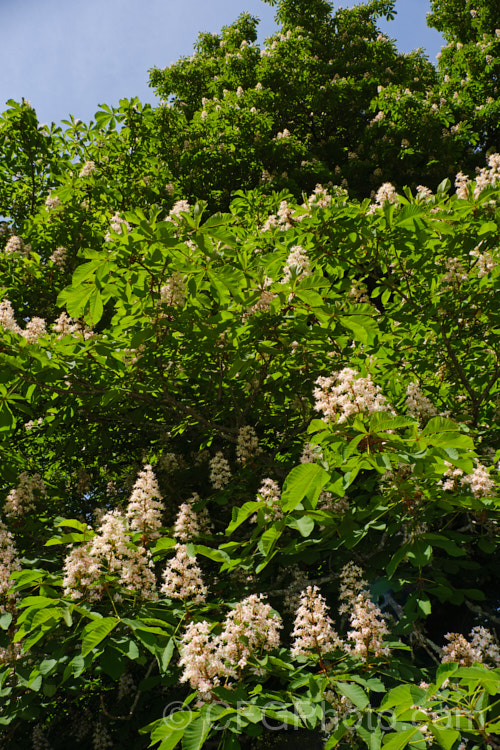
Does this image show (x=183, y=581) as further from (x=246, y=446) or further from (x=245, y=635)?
(x=246, y=446)

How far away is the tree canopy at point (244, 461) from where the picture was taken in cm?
244

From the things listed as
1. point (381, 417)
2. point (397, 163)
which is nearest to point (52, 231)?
point (381, 417)

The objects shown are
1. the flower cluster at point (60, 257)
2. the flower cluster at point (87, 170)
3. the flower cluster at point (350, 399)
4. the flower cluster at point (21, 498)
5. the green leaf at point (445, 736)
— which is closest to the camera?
the green leaf at point (445, 736)

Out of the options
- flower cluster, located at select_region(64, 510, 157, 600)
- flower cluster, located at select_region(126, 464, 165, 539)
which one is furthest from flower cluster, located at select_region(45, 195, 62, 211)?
flower cluster, located at select_region(64, 510, 157, 600)

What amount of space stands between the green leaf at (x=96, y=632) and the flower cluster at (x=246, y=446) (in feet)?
6.29

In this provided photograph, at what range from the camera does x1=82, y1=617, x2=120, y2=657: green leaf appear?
240 centimetres

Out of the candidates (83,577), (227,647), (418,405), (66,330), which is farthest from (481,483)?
(66,330)

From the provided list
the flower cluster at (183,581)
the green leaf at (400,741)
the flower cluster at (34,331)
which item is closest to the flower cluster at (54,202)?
the flower cluster at (34,331)

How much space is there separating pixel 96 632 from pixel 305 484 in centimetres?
119

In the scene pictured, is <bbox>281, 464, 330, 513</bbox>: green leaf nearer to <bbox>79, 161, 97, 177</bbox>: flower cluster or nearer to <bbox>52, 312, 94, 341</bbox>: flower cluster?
<bbox>52, 312, 94, 341</bbox>: flower cluster

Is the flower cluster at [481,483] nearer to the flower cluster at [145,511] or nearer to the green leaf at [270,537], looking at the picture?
the green leaf at [270,537]

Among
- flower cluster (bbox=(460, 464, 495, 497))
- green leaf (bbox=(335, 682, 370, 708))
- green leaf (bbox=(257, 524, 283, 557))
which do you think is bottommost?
green leaf (bbox=(335, 682, 370, 708))

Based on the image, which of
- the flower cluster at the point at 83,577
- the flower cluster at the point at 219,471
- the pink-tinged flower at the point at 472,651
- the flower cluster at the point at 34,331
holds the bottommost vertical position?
the pink-tinged flower at the point at 472,651

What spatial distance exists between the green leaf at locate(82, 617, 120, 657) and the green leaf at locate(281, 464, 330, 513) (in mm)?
997
